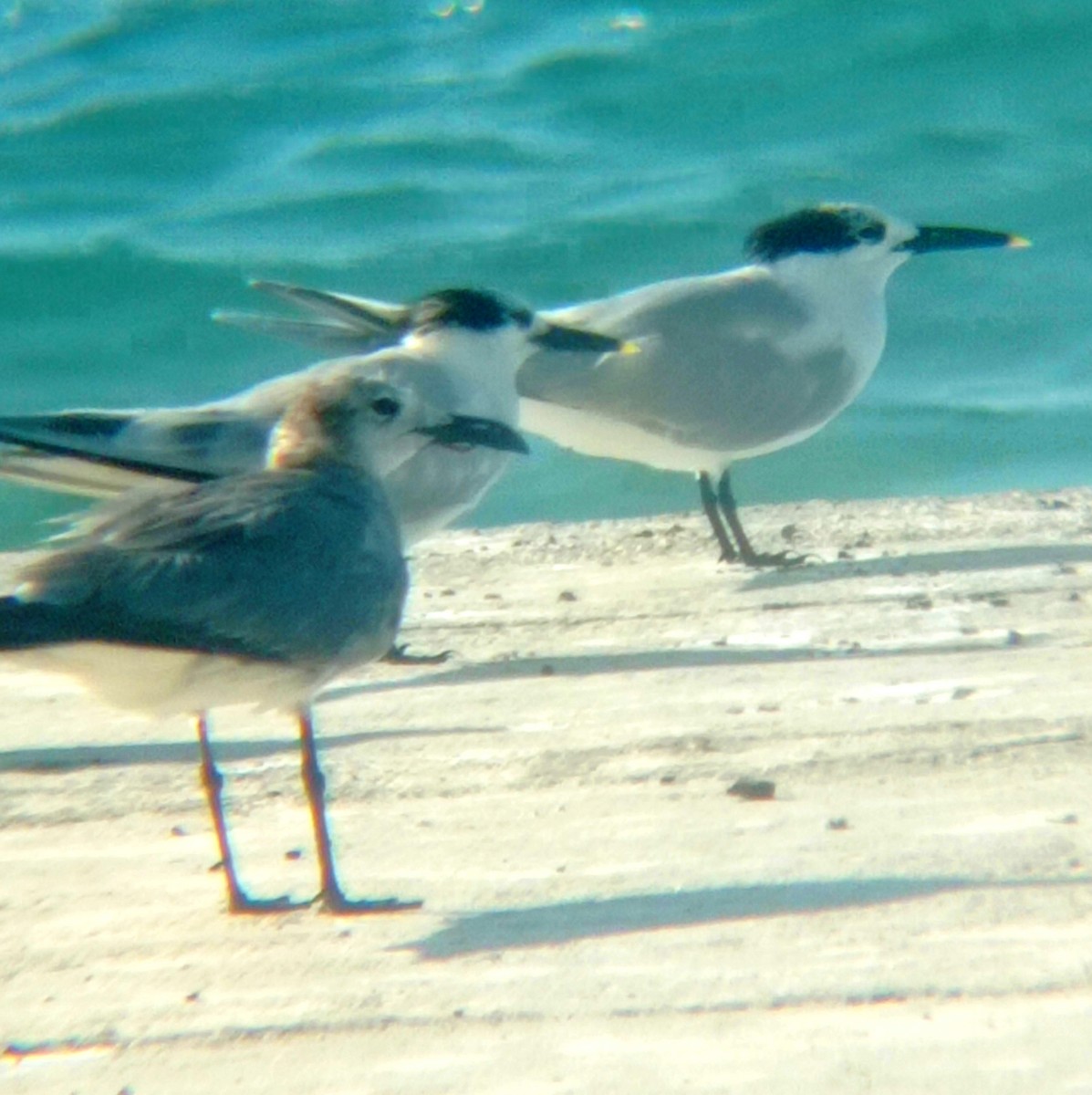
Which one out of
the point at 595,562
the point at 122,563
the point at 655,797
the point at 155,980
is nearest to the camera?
the point at 155,980

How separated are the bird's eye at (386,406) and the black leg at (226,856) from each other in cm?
78

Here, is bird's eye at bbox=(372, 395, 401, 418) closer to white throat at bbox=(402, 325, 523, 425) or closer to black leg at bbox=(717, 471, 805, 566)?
white throat at bbox=(402, 325, 523, 425)

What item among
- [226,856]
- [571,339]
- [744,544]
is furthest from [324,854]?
[571,339]

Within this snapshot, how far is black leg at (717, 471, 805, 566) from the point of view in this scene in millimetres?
7141

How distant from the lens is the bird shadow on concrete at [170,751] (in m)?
4.77

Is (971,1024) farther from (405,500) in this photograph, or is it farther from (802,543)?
(802,543)

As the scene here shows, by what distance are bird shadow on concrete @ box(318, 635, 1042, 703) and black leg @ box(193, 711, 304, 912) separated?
4.99ft

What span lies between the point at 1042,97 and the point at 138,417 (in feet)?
36.9

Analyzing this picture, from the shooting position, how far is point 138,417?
600 cm

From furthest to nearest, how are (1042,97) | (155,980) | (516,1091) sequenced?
(1042,97), (155,980), (516,1091)

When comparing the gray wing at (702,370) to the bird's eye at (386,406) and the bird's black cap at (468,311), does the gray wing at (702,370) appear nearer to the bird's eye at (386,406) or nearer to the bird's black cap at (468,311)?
the bird's black cap at (468,311)

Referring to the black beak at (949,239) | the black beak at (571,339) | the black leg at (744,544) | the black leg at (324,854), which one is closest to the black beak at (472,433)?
the black leg at (324,854)

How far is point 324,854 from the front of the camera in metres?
3.76

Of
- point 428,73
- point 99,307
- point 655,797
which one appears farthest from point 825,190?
point 655,797
